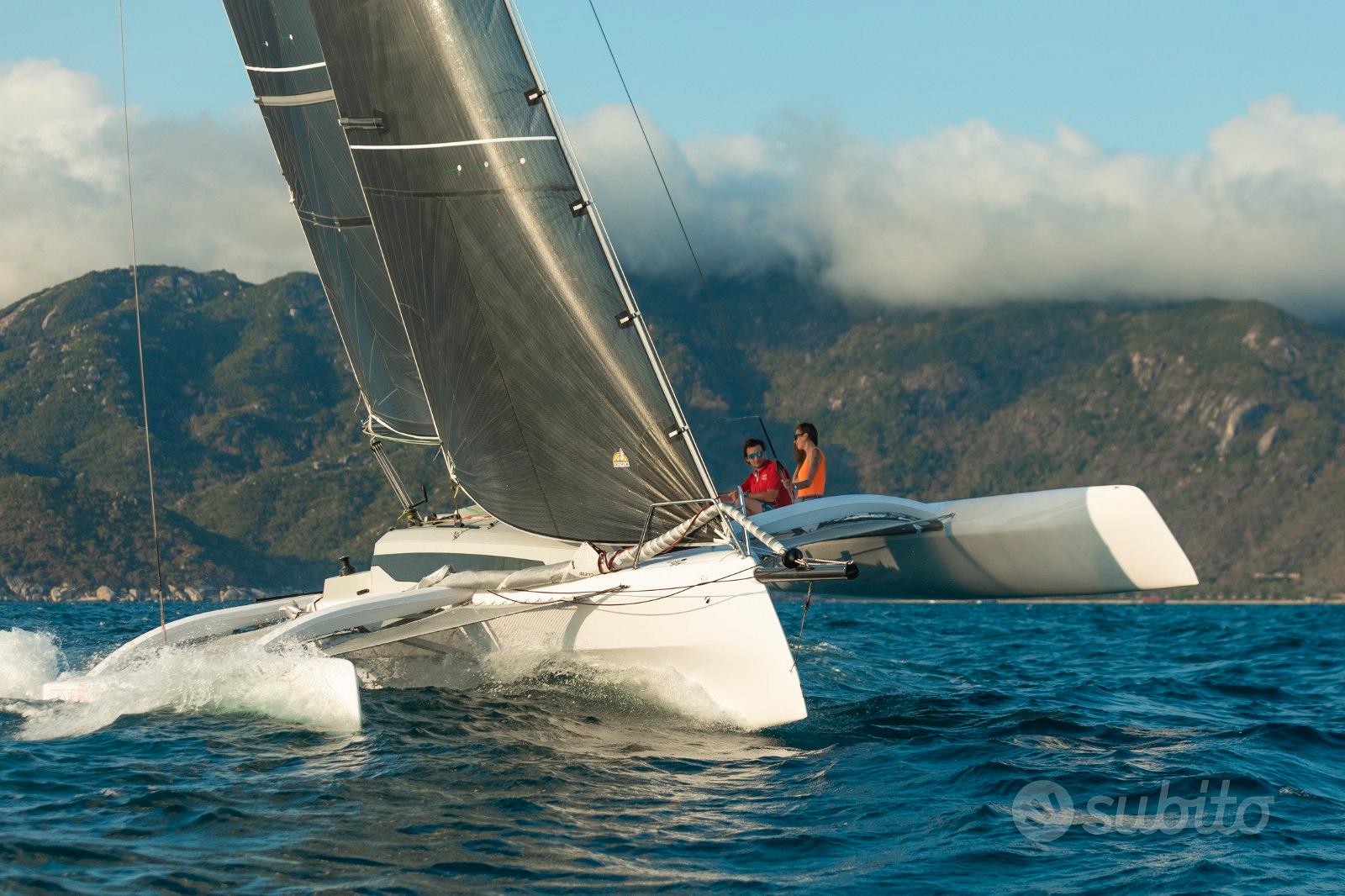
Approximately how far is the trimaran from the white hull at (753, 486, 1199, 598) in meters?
0.86

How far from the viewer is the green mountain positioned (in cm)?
9650

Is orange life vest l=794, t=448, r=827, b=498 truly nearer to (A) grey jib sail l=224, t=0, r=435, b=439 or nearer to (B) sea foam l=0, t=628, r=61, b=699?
(A) grey jib sail l=224, t=0, r=435, b=439

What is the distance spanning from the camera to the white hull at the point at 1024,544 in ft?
26.5

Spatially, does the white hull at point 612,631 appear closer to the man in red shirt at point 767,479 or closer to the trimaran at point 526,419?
the trimaran at point 526,419

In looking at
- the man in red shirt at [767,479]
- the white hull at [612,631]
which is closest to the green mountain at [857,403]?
the man in red shirt at [767,479]

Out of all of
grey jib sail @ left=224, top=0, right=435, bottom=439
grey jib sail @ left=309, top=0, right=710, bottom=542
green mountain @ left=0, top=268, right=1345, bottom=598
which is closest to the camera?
grey jib sail @ left=309, top=0, right=710, bottom=542

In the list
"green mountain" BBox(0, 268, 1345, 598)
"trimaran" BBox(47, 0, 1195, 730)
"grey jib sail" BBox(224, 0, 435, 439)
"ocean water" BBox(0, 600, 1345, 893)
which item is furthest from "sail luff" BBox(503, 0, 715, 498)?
"green mountain" BBox(0, 268, 1345, 598)

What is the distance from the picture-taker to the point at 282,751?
232 inches

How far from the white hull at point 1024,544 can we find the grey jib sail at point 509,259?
4.43 ft

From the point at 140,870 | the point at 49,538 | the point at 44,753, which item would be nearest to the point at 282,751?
the point at 44,753

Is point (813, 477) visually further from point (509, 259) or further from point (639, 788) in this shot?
point (639, 788)

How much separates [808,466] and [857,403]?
392 feet

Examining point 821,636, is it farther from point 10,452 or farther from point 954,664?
point 10,452

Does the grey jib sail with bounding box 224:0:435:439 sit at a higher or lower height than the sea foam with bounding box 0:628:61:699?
higher
